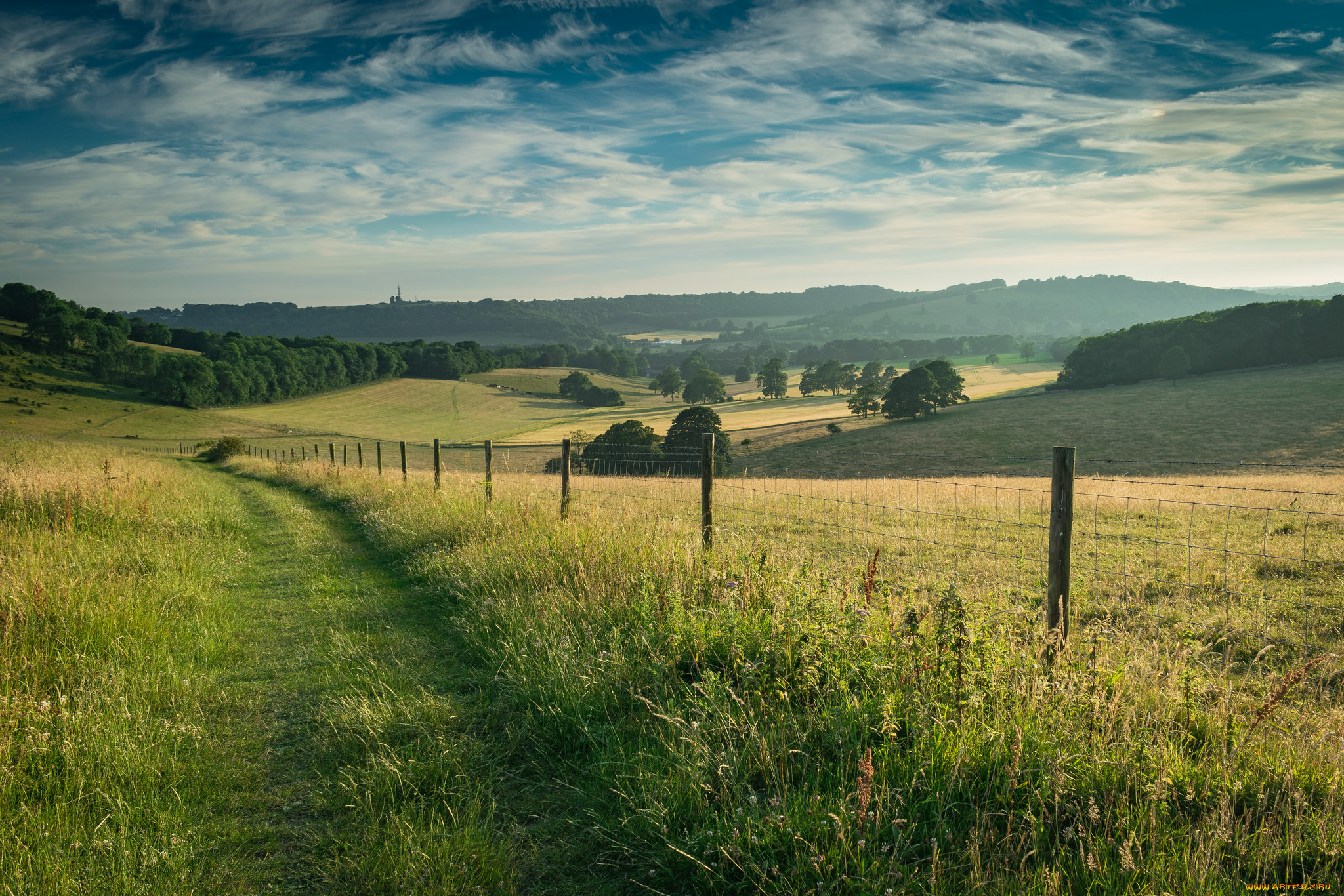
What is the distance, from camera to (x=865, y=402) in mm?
77250

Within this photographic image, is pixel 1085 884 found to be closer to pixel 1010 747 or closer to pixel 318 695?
pixel 1010 747

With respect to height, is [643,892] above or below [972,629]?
below

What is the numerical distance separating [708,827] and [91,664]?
4890mm

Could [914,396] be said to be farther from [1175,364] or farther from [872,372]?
[872,372]

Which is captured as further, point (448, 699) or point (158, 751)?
point (448, 699)

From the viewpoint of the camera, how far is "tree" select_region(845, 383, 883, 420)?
7731cm

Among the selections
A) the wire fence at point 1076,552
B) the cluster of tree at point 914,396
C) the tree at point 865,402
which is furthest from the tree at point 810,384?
the wire fence at point 1076,552

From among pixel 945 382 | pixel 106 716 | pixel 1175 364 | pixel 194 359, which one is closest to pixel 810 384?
pixel 945 382

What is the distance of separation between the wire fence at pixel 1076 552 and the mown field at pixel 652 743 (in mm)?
179

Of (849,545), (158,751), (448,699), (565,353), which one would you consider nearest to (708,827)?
(448,699)

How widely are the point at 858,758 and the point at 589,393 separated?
106390 mm

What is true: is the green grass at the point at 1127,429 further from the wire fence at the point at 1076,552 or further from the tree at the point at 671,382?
the tree at the point at 671,382

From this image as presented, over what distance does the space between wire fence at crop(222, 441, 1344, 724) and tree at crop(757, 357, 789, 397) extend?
88428 millimetres

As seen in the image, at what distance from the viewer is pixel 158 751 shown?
4008mm
